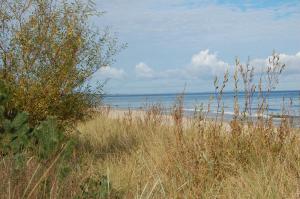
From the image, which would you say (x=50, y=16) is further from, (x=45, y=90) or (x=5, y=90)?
(x=5, y=90)

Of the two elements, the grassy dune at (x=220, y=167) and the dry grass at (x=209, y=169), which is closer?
the dry grass at (x=209, y=169)

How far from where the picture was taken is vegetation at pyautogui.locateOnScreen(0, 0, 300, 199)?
508cm

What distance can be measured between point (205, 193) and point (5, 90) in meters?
3.18

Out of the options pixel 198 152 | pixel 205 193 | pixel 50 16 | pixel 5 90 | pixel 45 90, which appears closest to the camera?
pixel 205 193

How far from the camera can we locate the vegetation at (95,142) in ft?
16.7

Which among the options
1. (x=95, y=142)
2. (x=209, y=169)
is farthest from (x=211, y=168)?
(x=95, y=142)

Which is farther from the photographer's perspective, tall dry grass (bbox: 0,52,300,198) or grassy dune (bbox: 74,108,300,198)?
grassy dune (bbox: 74,108,300,198)

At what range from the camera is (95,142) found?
1083 cm

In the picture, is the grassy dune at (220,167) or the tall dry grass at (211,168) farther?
the grassy dune at (220,167)

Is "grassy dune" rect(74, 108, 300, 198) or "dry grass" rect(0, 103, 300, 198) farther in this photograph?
"grassy dune" rect(74, 108, 300, 198)

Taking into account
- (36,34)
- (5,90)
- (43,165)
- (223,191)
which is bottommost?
(223,191)

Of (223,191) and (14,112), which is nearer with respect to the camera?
(223,191)

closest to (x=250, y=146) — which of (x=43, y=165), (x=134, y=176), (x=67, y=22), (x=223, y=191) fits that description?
(x=223, y=191)

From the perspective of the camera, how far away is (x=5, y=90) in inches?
276
